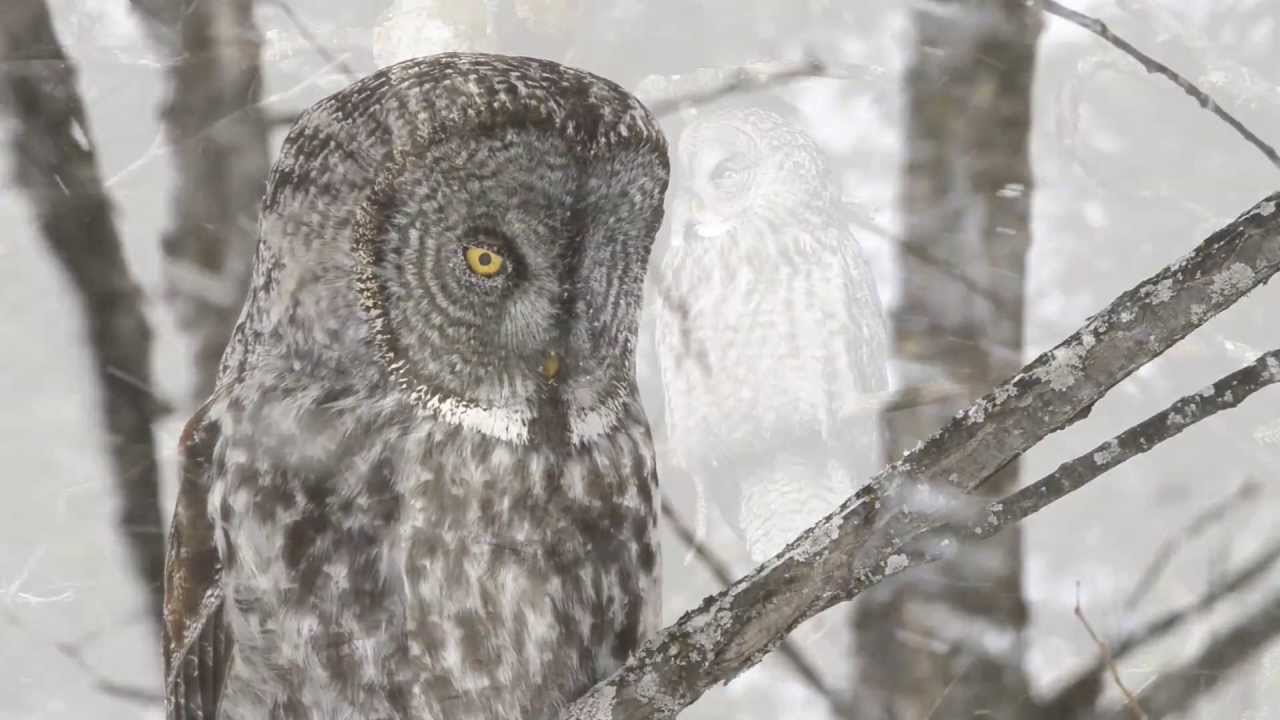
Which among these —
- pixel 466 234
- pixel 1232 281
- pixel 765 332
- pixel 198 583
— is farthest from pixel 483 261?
pixel 765 332

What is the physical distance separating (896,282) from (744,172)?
2.71 feet

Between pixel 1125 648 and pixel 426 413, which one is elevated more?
pixel 426 413

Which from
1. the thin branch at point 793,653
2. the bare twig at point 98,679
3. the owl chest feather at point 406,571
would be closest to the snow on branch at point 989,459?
the owl chest feather at point 406,571

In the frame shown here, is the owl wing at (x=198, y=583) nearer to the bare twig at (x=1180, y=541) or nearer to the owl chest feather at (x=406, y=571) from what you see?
the owl chest feather at (x=406, y=571)

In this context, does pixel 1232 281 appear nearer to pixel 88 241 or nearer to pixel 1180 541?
pixel 1180 541

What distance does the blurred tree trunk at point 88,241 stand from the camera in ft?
4.66

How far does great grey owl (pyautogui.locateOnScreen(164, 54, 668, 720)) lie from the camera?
35.1 inches

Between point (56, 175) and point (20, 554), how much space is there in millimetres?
620

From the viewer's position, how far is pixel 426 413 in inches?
37.0

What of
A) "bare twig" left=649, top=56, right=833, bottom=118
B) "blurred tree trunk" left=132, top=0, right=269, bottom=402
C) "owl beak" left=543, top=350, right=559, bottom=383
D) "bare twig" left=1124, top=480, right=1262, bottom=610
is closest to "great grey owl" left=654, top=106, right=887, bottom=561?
"bare twig" left=649, top=56, right=833, bottom=118

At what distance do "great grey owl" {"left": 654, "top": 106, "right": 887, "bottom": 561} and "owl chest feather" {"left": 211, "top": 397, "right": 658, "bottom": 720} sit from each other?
2.87ft

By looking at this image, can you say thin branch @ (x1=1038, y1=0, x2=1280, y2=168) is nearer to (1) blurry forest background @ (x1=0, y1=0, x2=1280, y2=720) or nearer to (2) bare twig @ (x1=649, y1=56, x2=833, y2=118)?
(1) blurry forest background @ (x1=0, y1=0, x2=1280, y2=720)

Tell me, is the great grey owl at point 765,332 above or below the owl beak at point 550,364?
below

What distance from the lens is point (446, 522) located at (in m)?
0.92
